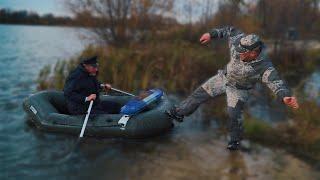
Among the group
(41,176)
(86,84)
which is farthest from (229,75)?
(41,176)

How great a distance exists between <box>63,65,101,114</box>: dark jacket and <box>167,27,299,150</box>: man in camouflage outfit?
1471 mm

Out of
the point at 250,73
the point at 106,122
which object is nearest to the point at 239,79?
the point at 250,73

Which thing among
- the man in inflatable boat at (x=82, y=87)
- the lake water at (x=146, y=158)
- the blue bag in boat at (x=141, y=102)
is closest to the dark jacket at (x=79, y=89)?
the man in inflatable boat at (x=82, y=87)

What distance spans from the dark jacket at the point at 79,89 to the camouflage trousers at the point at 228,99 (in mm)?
1389

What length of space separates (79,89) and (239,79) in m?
2.45

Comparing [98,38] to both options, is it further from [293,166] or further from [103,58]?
[293,166]

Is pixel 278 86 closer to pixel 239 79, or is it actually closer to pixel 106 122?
pixel 239 79

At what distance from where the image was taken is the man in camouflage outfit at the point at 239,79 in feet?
18.6

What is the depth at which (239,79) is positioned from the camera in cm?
597

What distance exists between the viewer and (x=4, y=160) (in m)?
6.18

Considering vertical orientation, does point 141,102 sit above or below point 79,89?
below

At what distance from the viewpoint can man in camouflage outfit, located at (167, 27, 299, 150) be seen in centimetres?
568

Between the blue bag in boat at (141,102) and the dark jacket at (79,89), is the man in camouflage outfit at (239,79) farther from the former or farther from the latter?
the dark jacket at (79,89)

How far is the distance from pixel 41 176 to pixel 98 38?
27.7ft
